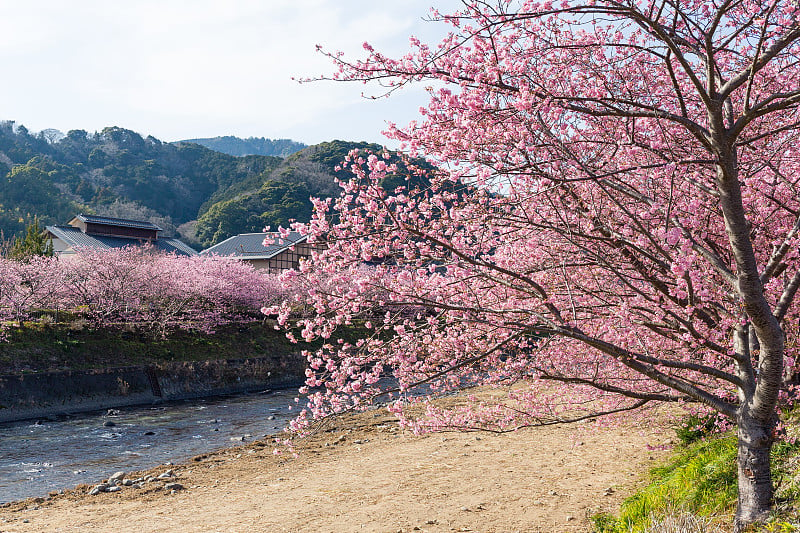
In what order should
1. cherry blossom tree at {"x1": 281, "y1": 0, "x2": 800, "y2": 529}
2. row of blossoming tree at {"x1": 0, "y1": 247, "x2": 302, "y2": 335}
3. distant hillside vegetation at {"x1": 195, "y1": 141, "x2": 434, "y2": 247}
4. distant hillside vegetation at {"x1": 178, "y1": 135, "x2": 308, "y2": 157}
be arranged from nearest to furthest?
cherry blossom tree at {"x1": 281, "y1": 0, "x2": 800, "y2": 529} → row of blossoming tree at {"x1": 0, "y1": 247, "x2": 302, "y2": 335} → distant hillside vegetation at {"x1": 195, "y1": 141, "x2": 434, "y2": 247} → distant hillside vegetation at {"x1": 178, "y1": 135, "x2": 308, "y2": 157}

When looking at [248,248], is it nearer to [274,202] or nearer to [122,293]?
[274,202]

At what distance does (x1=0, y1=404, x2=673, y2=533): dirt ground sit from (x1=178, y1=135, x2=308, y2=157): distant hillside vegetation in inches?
6671

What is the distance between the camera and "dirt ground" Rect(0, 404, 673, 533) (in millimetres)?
7332

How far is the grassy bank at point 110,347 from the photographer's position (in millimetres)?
19998

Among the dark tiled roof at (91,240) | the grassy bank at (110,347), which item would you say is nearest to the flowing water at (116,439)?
the grassy bank at (110,347)

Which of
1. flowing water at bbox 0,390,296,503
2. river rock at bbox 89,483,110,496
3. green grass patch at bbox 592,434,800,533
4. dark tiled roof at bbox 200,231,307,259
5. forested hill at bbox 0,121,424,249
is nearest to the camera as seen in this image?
green grass patch at bbox 592,434,800,533

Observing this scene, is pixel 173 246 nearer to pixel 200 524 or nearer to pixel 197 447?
pixel 197 447

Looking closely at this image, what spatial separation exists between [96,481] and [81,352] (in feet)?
38.6

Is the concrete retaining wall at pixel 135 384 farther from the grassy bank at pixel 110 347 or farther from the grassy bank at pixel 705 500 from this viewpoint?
the grassy bank at pixel 705 500

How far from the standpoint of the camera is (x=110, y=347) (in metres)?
22.7

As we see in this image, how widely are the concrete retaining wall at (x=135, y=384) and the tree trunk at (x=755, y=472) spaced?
64.4 feet

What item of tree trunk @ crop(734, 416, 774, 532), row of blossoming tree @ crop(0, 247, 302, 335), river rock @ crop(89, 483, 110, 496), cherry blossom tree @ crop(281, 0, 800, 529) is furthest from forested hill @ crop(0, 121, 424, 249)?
tree trunk @ crop(734, 416, 774, 532)

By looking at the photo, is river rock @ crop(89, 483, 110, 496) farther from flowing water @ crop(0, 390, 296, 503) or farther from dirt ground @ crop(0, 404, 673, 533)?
flowing water @ crop(0, 390, 296, 503)

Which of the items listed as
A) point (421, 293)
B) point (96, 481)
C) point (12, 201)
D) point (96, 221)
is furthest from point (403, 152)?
point (12, 201)
